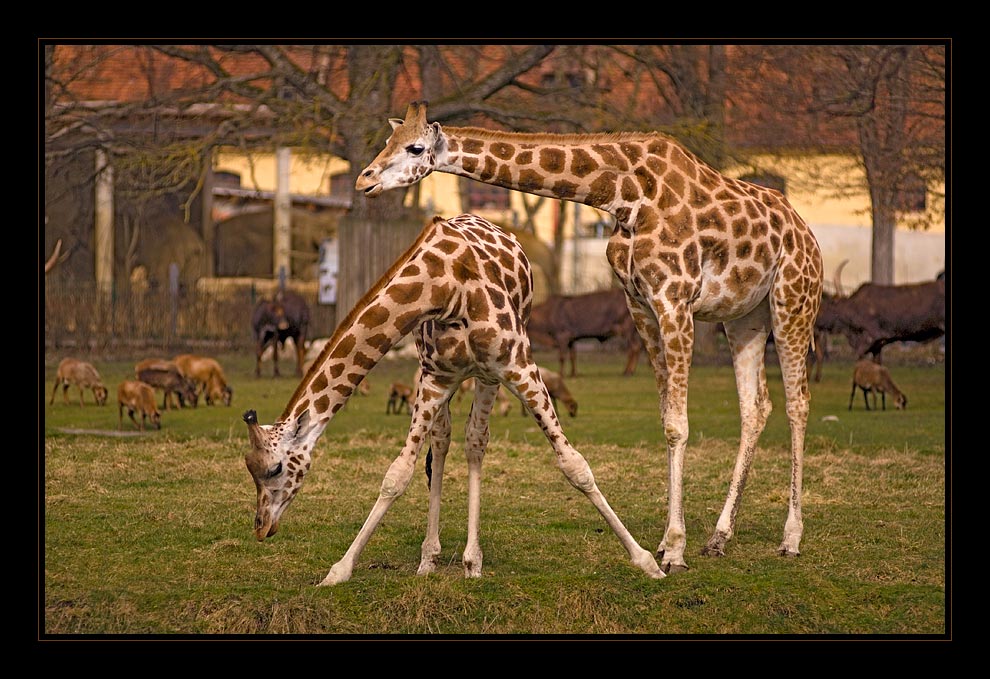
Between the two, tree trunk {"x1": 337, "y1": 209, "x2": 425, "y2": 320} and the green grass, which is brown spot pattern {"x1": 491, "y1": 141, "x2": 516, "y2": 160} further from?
tree trunk {"x1": 337, "y1": 209, "x2": 425, "y2": 320}

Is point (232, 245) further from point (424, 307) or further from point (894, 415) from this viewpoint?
point (424, 307)

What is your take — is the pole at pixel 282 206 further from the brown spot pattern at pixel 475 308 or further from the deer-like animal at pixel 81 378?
the brown spot pattern at pixel 475 308

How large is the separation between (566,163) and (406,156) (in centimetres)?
109

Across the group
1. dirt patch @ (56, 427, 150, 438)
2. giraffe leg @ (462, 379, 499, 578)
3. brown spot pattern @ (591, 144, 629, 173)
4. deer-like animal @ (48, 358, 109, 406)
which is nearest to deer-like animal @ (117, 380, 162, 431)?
dirt patch @ (56, 427, 150, 438)

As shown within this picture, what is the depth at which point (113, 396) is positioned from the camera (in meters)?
18.3

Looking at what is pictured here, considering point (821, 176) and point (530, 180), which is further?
point (821, 176)

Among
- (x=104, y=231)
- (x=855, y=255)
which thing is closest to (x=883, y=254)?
(x=855, y=255)

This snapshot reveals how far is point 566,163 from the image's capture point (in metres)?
8.16

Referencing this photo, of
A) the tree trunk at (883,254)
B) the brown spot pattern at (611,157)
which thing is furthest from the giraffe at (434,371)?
the tree trunk at (883,254)

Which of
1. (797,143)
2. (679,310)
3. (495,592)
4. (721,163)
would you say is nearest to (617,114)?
(721,163)

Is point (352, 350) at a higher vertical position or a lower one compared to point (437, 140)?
lower

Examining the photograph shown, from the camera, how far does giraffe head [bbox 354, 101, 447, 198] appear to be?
7.55m

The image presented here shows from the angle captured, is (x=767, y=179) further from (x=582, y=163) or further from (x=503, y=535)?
(x=582, y=163)

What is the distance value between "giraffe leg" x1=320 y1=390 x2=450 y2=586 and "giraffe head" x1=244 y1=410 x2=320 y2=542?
0.52m
